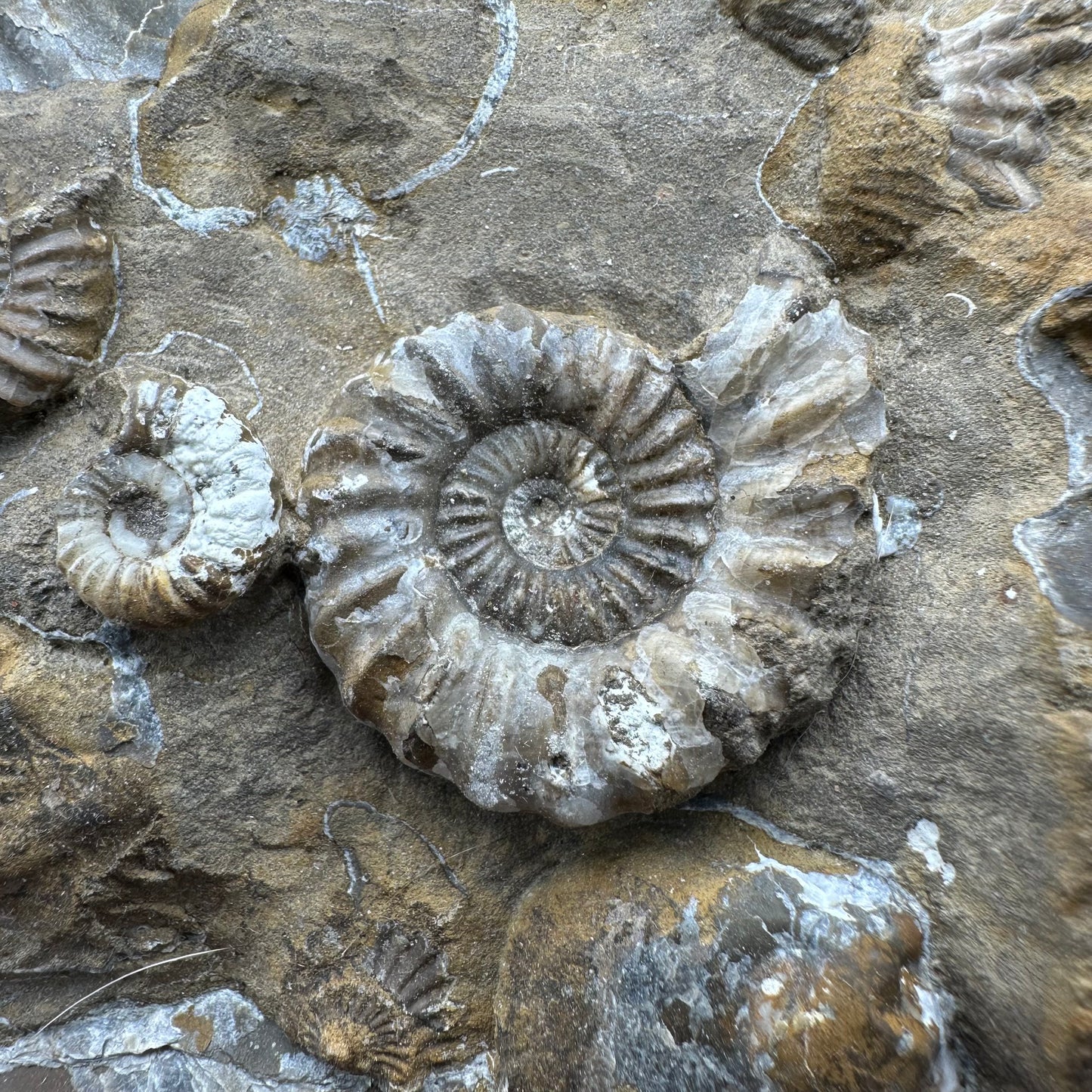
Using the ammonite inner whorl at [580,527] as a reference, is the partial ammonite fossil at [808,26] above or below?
above

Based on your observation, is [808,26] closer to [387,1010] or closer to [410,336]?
[410,336]

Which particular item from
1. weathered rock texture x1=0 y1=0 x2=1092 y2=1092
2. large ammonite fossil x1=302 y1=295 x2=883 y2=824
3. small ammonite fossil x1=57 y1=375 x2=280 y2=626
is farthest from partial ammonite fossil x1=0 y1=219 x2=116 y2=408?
large ammonite fossil x1=302 y1=295 x2=883 y2=824

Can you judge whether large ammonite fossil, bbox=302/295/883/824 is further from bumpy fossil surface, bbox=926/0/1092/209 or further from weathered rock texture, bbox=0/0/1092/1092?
bumpy fossil surface, bbox=926/0/1092/209

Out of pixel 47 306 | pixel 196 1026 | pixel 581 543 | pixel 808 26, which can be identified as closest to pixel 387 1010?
pixel 196 1026

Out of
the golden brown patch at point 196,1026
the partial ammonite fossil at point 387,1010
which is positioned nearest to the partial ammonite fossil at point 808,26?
the partial ammonite fossil at point 387,1010

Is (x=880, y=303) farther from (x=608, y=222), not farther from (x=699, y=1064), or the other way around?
(x=699, y=1064)

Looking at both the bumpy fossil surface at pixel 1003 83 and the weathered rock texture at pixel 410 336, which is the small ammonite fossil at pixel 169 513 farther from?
the bumpy fossil surface at pixel 1003 83

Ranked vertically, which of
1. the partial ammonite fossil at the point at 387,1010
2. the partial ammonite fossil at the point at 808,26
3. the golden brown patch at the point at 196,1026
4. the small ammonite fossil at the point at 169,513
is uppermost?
the partial ammonite fossil at the point at 808,26

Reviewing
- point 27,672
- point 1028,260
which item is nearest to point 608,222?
point 1028,260
